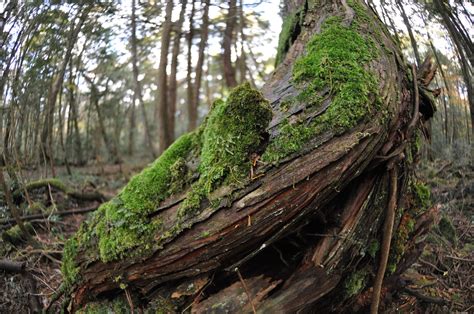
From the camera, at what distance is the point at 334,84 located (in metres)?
3.10

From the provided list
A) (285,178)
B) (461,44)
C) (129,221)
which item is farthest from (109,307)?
(461,44)

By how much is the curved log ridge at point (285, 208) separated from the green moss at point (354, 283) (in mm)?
10

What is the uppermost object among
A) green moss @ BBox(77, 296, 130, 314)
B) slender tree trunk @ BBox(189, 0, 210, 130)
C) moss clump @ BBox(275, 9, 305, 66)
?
slender tree trunk @ BBox(189, 0, 210, 130)

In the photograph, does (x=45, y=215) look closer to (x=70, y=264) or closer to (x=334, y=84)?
(x=70, y=264)

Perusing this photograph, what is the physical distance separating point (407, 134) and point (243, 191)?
1709 mm

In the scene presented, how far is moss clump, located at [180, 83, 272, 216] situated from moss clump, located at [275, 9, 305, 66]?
2126mm

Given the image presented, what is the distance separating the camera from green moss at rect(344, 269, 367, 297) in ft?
10.7

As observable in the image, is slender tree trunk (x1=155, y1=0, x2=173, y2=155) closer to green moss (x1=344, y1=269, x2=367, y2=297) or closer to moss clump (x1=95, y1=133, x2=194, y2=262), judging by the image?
moss clump (x1=95, y1=133, x2=194, y2=262)

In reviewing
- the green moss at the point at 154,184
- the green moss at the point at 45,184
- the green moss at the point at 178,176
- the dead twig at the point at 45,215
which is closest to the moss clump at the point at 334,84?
the green moss at the point at 178,176

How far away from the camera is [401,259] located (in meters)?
3.81

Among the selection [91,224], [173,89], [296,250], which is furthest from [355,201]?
[173,89]

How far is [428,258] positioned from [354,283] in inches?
87.0

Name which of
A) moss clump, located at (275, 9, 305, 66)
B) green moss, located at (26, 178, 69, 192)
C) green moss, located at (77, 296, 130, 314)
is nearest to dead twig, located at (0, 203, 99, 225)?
green moss, located at (26, 178, 69, 192)

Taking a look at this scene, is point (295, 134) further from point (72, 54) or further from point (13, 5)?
point (72, 54)
